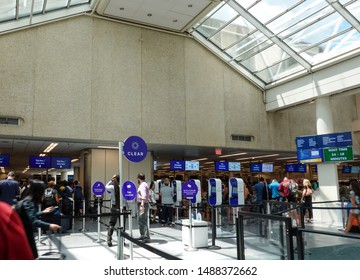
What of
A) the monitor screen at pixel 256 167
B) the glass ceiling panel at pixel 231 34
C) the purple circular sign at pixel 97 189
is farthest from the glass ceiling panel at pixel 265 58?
the purple circular sign at pixel 97 189

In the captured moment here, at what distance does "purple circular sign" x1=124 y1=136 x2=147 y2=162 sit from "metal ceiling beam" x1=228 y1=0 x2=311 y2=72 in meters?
8.87

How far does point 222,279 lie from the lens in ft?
11.0

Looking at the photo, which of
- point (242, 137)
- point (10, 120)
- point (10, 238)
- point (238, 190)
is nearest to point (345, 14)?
point (238, 190)

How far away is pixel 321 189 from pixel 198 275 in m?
13.5

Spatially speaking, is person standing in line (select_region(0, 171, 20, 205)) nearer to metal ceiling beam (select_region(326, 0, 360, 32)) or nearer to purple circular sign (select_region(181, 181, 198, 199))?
purple circular sign (select_region(181, 181, 198, 199))

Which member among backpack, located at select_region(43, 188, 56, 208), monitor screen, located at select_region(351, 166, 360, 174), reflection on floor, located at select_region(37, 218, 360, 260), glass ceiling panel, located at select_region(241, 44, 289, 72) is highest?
glass ceiling panel, located at select_region(241, 44, 289, 72)

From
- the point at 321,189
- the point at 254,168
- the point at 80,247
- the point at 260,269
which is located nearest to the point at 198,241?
the point at 80,247

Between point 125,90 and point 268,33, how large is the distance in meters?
6.52

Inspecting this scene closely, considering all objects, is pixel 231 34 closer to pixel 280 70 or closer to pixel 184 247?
pixel 280 70

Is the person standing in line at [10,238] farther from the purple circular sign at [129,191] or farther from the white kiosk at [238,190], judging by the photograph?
the white kiosk at [238,190]

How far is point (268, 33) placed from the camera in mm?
14906

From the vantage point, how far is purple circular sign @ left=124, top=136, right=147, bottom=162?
708cm

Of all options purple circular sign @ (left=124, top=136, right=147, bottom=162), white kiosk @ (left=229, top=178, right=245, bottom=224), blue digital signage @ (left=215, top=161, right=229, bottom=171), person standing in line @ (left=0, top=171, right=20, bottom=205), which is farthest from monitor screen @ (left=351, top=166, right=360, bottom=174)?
person standing in line @ (left=0, top=171, right=20, bottom=205)

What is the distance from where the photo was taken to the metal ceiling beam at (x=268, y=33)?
45.8 ft
